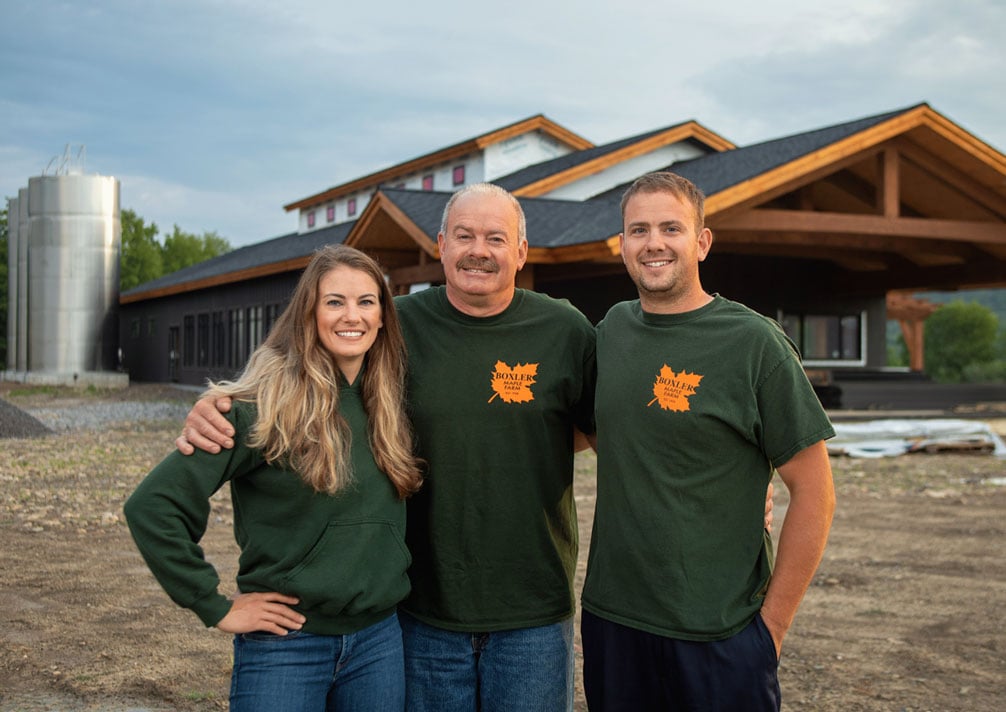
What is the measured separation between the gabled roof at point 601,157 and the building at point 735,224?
5 cm

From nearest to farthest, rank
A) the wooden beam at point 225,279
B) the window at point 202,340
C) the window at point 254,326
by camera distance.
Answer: the wooden beam at point 225,279
the window at point 254,326
the window at point 202,340

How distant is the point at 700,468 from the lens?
2.62 m

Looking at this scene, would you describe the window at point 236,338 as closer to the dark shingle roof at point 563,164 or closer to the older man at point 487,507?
the dark shingle roof at point 563,164

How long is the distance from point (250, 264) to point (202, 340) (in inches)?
170

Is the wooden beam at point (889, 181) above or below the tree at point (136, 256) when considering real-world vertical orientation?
below

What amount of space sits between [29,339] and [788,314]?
85.3ft

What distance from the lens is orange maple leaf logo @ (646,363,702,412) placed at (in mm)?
2633

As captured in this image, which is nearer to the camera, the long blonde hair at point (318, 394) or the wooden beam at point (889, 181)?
the long blonde hair at point (318, 394)

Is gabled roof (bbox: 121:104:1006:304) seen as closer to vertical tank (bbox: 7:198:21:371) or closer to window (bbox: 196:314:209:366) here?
window (bbox: 196:314:209:366)

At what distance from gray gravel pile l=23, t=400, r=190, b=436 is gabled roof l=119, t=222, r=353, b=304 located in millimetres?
4454

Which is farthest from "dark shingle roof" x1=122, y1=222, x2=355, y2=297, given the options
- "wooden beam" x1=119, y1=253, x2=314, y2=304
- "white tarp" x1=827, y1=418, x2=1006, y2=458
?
"white tarp" x1=827, y1=418, x2=1006, y2=458

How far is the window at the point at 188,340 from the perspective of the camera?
33.0 metres

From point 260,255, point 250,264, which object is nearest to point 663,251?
point 250,264

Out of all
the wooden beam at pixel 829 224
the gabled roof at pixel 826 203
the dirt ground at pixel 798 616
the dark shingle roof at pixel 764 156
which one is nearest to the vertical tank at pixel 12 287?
the gabled roof at pixel 826 203
